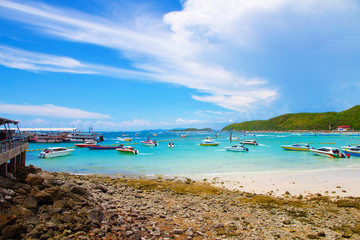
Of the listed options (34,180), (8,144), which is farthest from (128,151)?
(34,180)

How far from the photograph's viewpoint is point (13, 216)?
724 centimetres

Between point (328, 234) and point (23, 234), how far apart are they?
10687 millimetres

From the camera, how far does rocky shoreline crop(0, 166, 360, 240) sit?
757 cm

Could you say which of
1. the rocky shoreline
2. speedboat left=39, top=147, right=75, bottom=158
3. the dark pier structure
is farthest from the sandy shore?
speedboat left=39, top=147, right=75, bottom=158

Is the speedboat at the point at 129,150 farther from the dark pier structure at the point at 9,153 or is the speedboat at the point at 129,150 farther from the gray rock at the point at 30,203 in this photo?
the gray rock at the point at 30,203

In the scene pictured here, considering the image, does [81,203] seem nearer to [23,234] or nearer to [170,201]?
[23,234]

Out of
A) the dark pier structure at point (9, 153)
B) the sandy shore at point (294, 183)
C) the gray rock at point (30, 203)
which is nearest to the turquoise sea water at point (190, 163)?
the sandy shore at point (294, 183)

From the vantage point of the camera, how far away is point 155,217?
9.74 m

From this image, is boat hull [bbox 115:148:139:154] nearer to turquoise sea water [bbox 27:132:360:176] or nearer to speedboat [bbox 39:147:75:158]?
turquoise sea water [bbox 27:132:360:176]

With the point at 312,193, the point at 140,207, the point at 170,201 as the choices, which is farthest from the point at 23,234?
the point at 312,193

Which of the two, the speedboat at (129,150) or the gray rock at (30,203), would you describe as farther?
the speedboat at (129,150)

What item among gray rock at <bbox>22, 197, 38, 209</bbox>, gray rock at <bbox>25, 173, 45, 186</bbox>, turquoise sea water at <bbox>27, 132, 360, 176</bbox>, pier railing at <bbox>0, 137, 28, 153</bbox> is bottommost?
turquoise sea water at <bbox>27, 132, 360, 176</bbox>

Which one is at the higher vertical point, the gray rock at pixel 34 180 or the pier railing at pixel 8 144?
the pier railing at pixel 8 144

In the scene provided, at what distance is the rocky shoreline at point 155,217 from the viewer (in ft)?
24.9
